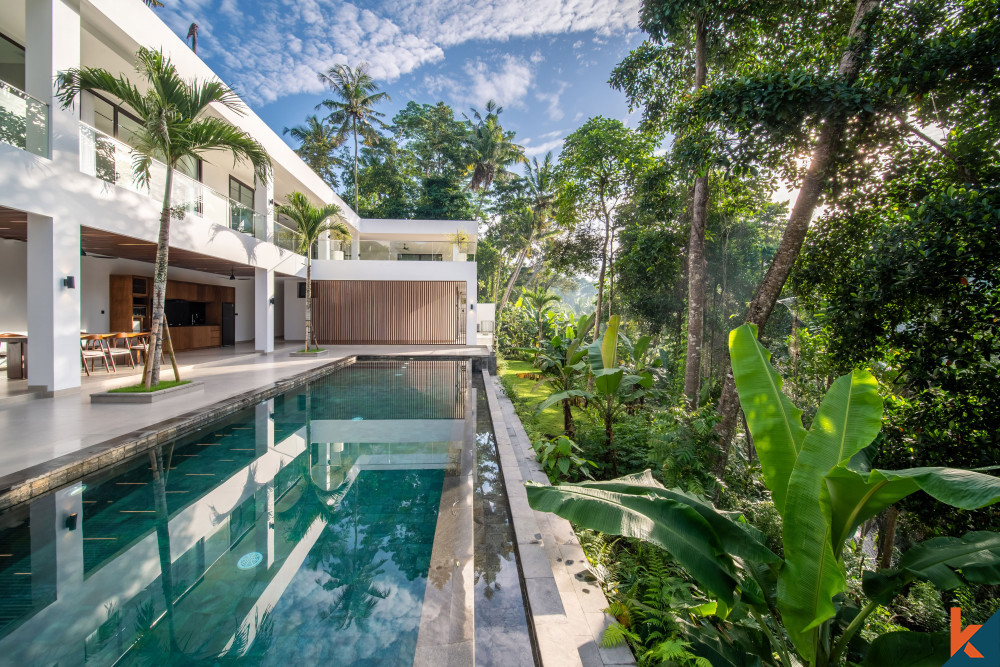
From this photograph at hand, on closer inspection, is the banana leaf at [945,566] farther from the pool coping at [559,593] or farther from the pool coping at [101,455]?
the pool coping at [101,455]

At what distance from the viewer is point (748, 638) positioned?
2.09 m

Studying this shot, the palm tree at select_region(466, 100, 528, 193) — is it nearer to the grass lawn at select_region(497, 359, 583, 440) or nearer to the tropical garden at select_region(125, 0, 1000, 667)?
the tropical garden at select_region(125, 0, 1000, 667)

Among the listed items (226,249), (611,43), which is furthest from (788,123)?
(226,249)

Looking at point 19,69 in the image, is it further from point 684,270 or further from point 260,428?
point 684,270

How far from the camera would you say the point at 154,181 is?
29.7 feet

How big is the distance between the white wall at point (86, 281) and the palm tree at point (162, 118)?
164 cm

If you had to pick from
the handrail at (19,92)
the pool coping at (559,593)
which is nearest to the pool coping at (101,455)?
the pool coping at (559,593)

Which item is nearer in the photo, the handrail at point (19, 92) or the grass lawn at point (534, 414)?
the handrail at point (19, 92)

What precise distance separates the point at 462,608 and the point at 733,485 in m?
4.29

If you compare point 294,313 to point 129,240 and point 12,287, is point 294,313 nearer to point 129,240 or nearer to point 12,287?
point 12,287

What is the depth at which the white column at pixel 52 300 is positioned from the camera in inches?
274

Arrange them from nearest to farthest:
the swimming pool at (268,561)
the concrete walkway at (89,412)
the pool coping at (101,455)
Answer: the swimming pool at (268,561) < the pool coping at (101,455) < the concrete walkway at (89,412)

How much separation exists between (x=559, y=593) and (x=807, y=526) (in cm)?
151
